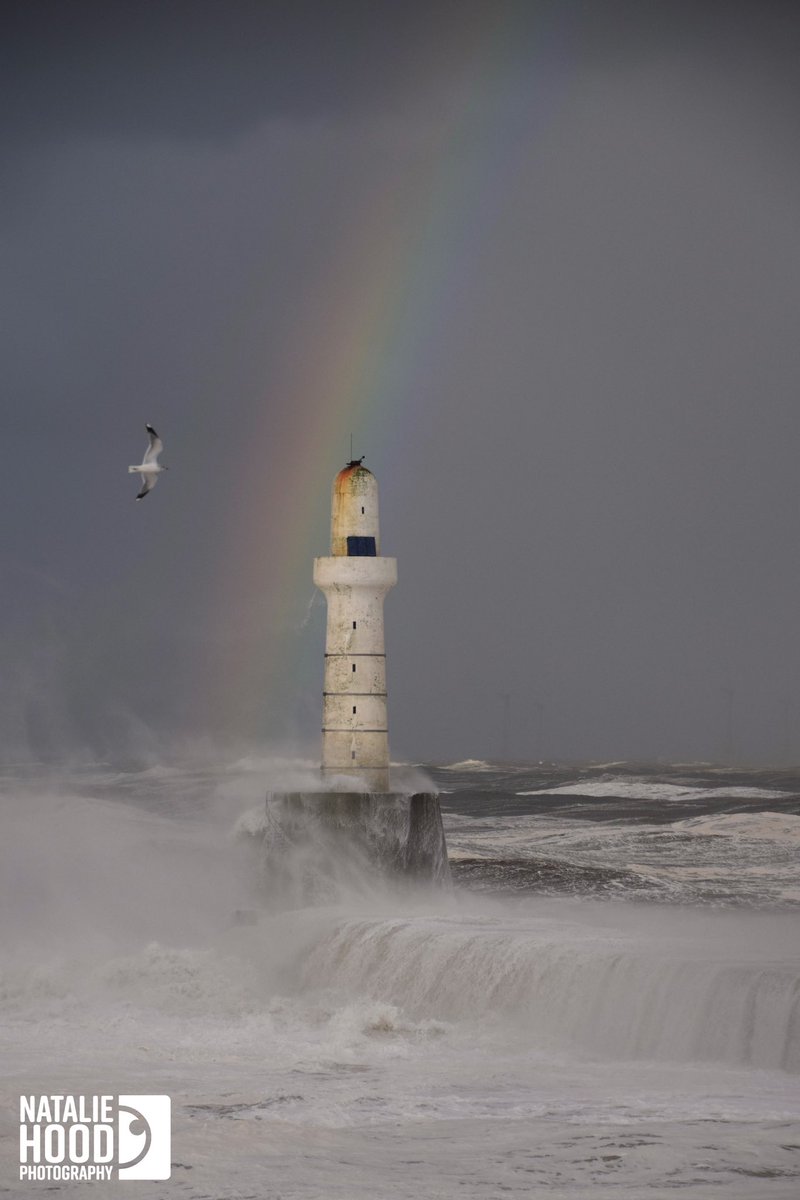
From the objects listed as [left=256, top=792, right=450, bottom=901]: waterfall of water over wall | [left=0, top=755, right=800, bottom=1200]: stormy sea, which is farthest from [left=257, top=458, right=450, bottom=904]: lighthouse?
[left=0, top=755, right=800, bottom=1200]: stormy sea

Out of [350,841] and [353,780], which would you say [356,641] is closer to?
[353,780]

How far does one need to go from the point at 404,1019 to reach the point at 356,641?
8.98 metres

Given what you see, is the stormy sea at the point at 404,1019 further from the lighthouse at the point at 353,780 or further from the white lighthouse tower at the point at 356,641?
the white lighthouse tower at the point at 356,641

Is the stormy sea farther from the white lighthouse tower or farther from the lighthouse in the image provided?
the white lighthouse tower

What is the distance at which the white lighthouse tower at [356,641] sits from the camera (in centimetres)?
2973

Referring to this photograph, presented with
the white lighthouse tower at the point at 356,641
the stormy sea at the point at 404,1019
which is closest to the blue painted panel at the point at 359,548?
the white lighthouse tower at the point at 356,641

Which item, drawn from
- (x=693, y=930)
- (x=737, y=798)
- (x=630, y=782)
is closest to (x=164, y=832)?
(x=693, y=930)

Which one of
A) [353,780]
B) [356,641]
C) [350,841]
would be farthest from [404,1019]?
[356,641]

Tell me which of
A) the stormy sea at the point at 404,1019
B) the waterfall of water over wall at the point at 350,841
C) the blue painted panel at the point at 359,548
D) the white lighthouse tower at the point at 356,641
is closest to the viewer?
the stormy sea at the point at 404,1019

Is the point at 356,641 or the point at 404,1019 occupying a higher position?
the point at 356,641

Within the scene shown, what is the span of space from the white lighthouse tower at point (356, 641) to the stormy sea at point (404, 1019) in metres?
1.18

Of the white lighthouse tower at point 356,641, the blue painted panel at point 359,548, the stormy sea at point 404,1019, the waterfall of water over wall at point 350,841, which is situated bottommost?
the stormy sea at point 404,1019

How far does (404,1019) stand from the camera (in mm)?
22266

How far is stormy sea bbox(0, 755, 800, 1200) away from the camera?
49.6 ft
